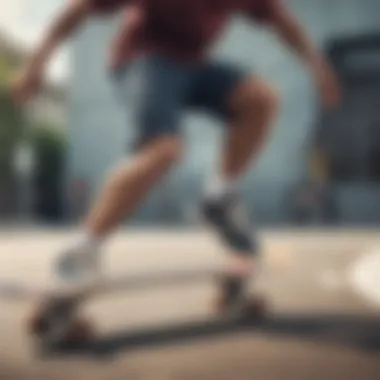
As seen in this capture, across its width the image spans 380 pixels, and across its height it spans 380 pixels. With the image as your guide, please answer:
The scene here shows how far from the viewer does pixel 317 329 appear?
0.80m

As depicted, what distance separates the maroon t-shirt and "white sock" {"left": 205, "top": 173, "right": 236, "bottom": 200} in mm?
144

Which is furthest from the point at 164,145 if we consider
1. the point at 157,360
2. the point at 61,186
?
the point at 157,360

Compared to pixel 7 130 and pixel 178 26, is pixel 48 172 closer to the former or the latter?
pixel 7 130

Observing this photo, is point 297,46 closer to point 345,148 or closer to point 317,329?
point 345,148

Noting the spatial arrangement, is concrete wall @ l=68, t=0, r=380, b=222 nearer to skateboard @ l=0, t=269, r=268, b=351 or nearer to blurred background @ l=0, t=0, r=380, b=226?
blurred background @ l=0, t=0, r=380, b=226

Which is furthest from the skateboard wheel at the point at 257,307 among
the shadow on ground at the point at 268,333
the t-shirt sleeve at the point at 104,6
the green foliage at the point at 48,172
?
the t-shirt sleeve at the point at 104,6

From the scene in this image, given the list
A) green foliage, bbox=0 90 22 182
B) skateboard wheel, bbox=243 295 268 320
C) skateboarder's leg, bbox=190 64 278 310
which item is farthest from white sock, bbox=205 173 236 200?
green foliage, bbox=0 90 22 182

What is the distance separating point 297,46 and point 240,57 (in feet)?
0.25

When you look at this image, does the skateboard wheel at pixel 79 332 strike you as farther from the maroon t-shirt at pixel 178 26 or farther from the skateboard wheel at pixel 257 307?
the maroon t-shirt at pixel 178 26

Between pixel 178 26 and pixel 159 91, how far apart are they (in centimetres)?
8

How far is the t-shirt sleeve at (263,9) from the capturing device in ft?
2.64

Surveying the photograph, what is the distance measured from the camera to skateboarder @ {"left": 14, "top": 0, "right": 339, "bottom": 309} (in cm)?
78

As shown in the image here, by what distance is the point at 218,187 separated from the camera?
80 cm

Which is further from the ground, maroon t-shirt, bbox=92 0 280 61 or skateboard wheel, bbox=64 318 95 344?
maroon t-shirt, bbox=92 0 280 61
